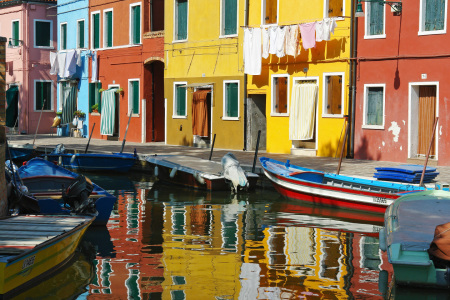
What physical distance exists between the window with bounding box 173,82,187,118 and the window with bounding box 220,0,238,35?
11.4ft

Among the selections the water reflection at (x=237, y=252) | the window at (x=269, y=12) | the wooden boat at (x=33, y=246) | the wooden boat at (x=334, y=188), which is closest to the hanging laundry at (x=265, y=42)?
the window at (x=269, y=12)

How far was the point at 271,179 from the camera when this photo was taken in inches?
822

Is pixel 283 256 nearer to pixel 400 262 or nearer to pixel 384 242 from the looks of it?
pixel 384 242

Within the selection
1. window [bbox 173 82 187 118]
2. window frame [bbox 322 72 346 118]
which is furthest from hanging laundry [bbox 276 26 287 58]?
window [bbox 173 82 187 118]

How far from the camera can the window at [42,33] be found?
45.7 meters

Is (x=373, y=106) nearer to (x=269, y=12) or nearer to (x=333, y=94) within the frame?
(x=333, y=94)

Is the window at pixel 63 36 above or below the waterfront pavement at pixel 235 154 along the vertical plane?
above

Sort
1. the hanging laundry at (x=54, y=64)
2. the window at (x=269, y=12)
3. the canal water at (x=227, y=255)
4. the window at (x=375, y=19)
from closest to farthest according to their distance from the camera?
the canal water at (x=227, y=255) < the window at (x=375, y=19) < the window at (x=269, y=12) < the hanging laundry at (x=54, y=64)

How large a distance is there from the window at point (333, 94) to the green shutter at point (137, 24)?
11793 millimetres

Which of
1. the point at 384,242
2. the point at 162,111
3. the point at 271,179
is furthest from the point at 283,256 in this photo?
the point at 162,111

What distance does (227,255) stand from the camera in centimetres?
1328

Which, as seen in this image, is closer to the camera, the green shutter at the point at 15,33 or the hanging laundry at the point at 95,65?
the hanging laundry at the point at 95,65

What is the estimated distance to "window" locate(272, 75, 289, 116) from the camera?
2930cm

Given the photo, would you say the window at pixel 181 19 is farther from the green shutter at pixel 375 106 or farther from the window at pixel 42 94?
the window at pixel 42 94
